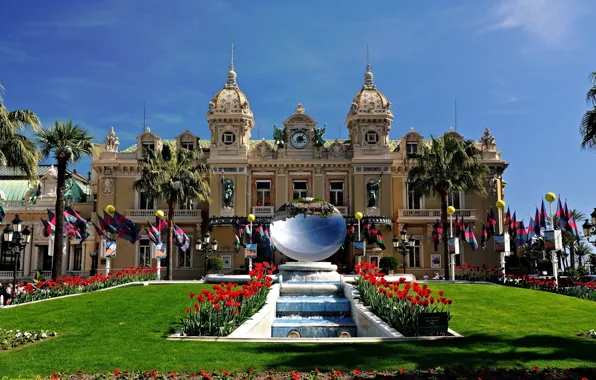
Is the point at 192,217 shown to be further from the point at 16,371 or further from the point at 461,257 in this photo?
the point at 16,371

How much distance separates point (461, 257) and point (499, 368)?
118 ft

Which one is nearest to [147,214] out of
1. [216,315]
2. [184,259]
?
[184,259]

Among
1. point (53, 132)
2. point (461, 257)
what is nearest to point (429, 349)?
point (53, 132)

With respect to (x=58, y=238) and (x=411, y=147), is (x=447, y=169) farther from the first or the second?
(x=58, y=238)

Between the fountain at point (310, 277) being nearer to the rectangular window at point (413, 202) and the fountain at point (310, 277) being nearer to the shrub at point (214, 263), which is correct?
the shrub at point (214, 263)

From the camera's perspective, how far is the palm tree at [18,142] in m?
22.8

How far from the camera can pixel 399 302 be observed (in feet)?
58.4

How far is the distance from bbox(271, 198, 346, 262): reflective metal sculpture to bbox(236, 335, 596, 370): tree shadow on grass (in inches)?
543

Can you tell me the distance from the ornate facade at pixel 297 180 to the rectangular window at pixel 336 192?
0.27 ft

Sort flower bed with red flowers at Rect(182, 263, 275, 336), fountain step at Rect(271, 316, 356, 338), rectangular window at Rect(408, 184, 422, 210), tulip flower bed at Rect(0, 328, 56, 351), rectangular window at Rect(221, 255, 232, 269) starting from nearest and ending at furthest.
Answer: tulip flower bed at Rect(0, 328, 56, 351) → flower bed with red flowers at Rect(182, 263, 275, 336) → fountain step at Rect(271, 316, 356, 338) → rectangular window at Rect(221, 255, 232, 269) → rectangular window at Rect(408, 184, 422, 210)

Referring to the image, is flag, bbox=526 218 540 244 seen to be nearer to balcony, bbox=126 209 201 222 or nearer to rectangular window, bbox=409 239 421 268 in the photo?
rectangular window, bbox=409 239 421 268

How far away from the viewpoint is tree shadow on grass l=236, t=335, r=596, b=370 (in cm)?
1213

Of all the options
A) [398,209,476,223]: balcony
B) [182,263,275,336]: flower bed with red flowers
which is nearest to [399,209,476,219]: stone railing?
[398,209,476,223]: balcony

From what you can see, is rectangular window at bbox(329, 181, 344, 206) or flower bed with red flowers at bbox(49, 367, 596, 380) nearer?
flower bed with red flowers at bbox(49, 367, 596, 380)
